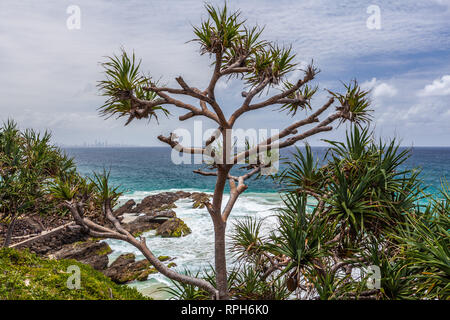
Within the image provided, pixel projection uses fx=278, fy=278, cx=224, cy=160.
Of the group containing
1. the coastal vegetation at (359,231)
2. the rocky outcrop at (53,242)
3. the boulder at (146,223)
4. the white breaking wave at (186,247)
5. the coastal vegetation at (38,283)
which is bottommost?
the white breaking wave at (186,247)

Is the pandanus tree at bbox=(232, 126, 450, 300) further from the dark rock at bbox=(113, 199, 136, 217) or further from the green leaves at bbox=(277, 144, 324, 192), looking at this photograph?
the dark rock at bbox=(113, 199, 136, 217)

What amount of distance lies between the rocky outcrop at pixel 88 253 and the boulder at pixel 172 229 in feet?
12.8

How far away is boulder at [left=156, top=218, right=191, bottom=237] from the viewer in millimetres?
18344

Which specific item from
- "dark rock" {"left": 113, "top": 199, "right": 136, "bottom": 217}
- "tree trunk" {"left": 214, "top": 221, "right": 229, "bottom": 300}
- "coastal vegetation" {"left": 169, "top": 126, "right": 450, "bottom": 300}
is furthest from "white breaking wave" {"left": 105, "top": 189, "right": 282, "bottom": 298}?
"dark rock" {"left": 113, "top": 199, "right": 136, "bottom": 217}

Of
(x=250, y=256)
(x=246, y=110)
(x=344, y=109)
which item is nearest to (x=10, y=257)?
(x=250, y=256)

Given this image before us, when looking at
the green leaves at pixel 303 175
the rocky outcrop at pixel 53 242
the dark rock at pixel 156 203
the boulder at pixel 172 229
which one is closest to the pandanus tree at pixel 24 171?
the rocky outcrop at pixel 53 242

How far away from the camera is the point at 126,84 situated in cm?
485

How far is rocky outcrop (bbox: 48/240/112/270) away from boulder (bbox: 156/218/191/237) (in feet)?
12.8

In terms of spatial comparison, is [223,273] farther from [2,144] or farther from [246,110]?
[2,144]

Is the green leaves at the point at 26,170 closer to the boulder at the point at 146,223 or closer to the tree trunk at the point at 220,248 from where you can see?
the tree trunk at the point at 220,248

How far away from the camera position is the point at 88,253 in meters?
14.2

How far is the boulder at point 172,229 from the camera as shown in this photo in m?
18.3

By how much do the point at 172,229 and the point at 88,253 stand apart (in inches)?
221

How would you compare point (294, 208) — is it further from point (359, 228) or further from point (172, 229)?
point (172, 229)
